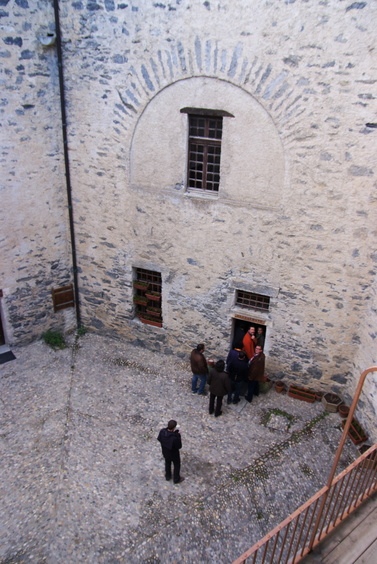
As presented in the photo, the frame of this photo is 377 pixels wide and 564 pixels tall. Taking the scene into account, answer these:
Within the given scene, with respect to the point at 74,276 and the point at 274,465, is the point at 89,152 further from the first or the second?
the point at 274,465

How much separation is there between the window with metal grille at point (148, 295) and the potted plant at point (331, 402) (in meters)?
3.92

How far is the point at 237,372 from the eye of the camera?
8.88 meters

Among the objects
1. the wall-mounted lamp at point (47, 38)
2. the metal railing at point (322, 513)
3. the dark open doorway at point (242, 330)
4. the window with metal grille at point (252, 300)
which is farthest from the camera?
the dark open doorway at point (242, 330)

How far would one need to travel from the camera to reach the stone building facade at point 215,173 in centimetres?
742

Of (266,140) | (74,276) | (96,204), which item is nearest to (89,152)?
(96,204)

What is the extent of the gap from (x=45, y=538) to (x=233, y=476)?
2995 millimetres

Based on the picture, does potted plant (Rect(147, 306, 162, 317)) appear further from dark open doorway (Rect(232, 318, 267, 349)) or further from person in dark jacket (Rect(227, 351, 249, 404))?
person in dark jacket (Rect(227, 351, 249, 404))

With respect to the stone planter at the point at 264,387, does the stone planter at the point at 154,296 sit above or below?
above

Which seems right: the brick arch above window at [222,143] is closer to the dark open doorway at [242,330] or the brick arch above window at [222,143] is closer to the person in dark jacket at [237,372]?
the dark open doorway at [242,330]

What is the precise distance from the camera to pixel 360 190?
7.62m

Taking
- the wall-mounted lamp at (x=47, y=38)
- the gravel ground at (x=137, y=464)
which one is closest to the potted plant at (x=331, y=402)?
the gravel ground at (x=137, y=464)

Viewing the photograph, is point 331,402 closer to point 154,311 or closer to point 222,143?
point 154,311

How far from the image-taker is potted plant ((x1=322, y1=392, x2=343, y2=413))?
898cm

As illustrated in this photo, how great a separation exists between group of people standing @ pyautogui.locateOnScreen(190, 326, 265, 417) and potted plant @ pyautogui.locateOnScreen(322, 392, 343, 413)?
1.31 metres
